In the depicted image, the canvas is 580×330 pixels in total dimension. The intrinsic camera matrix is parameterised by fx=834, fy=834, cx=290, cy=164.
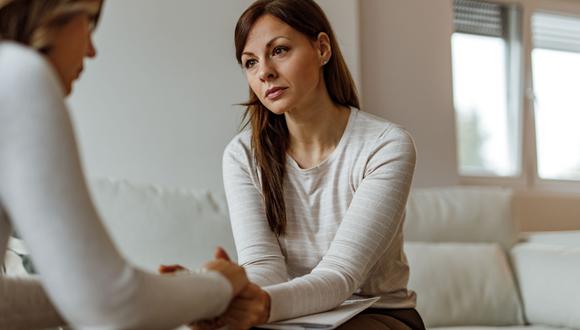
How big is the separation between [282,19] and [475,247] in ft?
4.93

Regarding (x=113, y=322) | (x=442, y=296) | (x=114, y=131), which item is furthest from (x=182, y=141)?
(x=113, y=322)

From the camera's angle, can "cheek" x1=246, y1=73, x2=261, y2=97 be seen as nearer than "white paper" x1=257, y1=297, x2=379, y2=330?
No

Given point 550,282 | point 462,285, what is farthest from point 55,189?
point 550,282

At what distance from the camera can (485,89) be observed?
13.5ft

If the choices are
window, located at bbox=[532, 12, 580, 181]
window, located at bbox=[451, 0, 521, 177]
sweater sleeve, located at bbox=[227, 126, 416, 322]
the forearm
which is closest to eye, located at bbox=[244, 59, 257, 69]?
sweater sleeve, located at bbox=[227, 126, 416, 322]

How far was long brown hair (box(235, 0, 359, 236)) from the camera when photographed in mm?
1794

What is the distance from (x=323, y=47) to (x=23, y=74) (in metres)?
1.12

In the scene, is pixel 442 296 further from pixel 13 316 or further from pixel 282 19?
pixel 13 316

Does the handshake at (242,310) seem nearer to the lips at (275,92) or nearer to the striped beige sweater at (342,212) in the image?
the striped beige sweater at (342,212)

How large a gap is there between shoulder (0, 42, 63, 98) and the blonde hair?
Answer: 0.07 metres

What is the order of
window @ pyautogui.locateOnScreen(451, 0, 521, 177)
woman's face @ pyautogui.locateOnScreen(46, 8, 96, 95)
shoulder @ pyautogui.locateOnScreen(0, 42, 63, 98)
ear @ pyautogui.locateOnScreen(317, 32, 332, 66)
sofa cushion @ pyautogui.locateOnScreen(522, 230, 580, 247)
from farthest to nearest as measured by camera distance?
window @ pyautogui.locateOnScreen(451, 0, 521, 177) < sofa cushion @ pyautogui.locateOnScreen(522, 230, 580, 247) < ear @ pyautogui.locateOnScreen(317, 32, 332, 66) < woman's face @ pyautogui.locateOnScreen(46, 8, 96, 95) < shoulder @ pyautogui.locateOnScreen(0, 42, 63, 98)

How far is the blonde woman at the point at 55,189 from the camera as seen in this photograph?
0.82m

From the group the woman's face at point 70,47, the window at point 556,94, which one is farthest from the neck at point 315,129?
the window at point 556,94

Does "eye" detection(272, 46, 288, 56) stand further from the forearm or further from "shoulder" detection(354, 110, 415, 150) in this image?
the forearm
